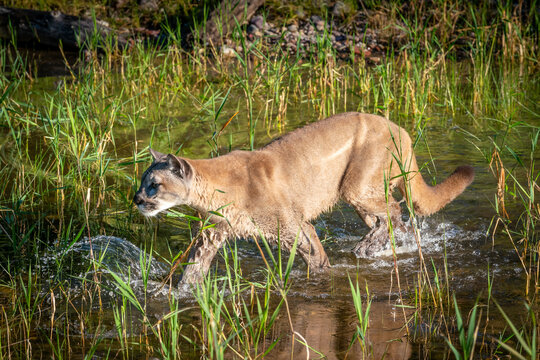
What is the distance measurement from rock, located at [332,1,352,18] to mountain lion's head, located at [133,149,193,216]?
8985mm

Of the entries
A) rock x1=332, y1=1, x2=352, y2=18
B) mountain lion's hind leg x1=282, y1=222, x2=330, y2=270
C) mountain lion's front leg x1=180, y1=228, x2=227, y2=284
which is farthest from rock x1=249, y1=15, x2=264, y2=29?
mountain lion's front leg x1=180, y1=228, x2=227, y2=284

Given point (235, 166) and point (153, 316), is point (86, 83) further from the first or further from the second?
point (153, 316)

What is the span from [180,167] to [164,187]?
182mm

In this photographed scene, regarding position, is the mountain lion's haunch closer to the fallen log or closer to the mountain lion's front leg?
the mountain lion's front leg

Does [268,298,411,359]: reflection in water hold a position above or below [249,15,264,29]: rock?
below

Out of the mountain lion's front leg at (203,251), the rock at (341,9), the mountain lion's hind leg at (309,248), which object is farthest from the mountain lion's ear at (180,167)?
the rock at (341,9)

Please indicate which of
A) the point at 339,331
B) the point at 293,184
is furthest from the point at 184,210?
the point at 339,331

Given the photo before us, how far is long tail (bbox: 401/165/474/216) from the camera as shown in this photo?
5.34 meters

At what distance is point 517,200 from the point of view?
6.16 meters

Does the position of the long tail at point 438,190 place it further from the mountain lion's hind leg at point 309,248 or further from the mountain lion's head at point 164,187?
the mountain lion's head at point 164,187

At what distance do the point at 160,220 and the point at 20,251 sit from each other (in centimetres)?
134

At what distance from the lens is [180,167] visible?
4.46 meters

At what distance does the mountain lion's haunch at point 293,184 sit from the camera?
4551 millimetres

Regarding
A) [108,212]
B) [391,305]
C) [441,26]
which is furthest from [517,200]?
[441,26]
